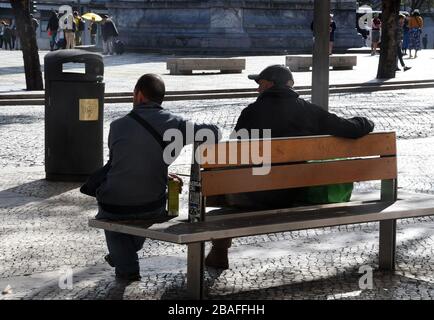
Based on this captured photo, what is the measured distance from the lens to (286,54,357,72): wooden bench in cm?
3356

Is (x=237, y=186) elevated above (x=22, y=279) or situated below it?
above

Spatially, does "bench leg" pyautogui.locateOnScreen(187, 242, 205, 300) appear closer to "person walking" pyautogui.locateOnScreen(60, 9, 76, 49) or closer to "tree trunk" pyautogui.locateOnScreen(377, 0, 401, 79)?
"tree trunk" pyautogui.locateOnScreen(377, 0, 401, 79)

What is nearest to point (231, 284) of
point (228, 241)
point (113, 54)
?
point (228, 241)

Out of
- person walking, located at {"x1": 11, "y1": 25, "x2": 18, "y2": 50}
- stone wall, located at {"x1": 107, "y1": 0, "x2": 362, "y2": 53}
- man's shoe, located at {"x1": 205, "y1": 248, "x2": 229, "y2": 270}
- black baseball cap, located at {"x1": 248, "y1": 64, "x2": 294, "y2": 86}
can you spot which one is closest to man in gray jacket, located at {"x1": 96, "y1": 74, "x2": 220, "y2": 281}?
man's shoe, located at {"x1": 205, "y1": 248, "x2": 229, "y2": 270}

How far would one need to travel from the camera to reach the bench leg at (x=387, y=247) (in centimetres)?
797

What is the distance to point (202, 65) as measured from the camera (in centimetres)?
3222

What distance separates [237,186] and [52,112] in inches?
208

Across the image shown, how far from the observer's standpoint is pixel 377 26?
4541cm

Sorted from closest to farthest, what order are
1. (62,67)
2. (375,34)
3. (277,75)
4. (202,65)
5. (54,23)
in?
(277,75) < (62,67) < (202,65) < (375,34) < (54,23)

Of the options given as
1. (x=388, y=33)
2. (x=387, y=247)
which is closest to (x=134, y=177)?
(x=387, y=247)

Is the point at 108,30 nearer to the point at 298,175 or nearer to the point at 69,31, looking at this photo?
the point at 69,31

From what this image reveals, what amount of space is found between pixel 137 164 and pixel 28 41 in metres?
17.9

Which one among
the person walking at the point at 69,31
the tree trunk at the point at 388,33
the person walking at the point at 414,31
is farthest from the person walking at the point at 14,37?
the tree trunk at the point at 388,33
